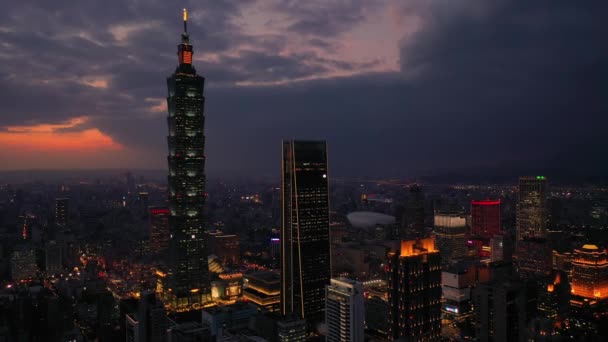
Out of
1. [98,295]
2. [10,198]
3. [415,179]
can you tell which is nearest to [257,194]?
[415,179]

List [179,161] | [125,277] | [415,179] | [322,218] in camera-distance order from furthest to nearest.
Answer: [415,179]
[125,277]
[179,161]
[322,218]

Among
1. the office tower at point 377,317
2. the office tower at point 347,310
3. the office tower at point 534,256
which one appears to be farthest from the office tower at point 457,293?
the office tower at point 347,310

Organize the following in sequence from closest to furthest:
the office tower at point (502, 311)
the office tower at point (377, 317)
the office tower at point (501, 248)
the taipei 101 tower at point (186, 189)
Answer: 1. the office tower at point (502, 311)
2. the office tower at point (377, 317)
3. the taipei 101 tower at point (186, 189)
4. the office tower at point (501, 248)

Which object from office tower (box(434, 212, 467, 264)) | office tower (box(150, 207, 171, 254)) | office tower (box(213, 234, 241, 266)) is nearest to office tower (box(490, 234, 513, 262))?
office tower (box(434, 212, 467, 264))

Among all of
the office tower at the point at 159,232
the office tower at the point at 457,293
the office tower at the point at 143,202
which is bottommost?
the office tower at the point at 457,293

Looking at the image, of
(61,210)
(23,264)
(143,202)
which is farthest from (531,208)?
(61,210)

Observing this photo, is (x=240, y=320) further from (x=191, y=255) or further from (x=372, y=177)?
(x=372, y=177)

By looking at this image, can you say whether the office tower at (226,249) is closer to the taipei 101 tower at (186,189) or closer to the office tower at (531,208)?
the taipei 101 tower at (186,189)
